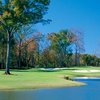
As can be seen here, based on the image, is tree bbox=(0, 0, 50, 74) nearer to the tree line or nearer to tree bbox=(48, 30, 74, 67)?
the tree line

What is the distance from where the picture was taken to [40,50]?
11675 centimetres

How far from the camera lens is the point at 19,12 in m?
45.4

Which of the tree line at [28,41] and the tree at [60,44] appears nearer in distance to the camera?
the tree line at [28,41]

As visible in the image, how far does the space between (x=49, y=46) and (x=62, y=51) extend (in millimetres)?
5395

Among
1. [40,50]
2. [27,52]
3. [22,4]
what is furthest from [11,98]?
[40,50]

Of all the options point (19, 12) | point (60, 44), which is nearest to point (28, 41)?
point (60, 44)

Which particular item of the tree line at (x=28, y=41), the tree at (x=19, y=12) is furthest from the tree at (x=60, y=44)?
the tree at (x=19, y=12)

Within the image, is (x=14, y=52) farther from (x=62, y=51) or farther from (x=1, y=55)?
(x=62, y=51)

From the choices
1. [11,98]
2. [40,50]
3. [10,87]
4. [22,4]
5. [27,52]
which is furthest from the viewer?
[40,50]

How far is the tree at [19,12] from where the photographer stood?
45281 mm

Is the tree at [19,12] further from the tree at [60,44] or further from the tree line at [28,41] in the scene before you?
the tree at [60,44]

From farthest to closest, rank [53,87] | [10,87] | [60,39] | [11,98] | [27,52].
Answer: [60,39] → [27,52] → [53,87] → [10,87] → [11,98]

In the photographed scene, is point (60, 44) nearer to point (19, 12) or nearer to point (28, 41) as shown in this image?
point (28, 41)

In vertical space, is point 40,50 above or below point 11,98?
above
